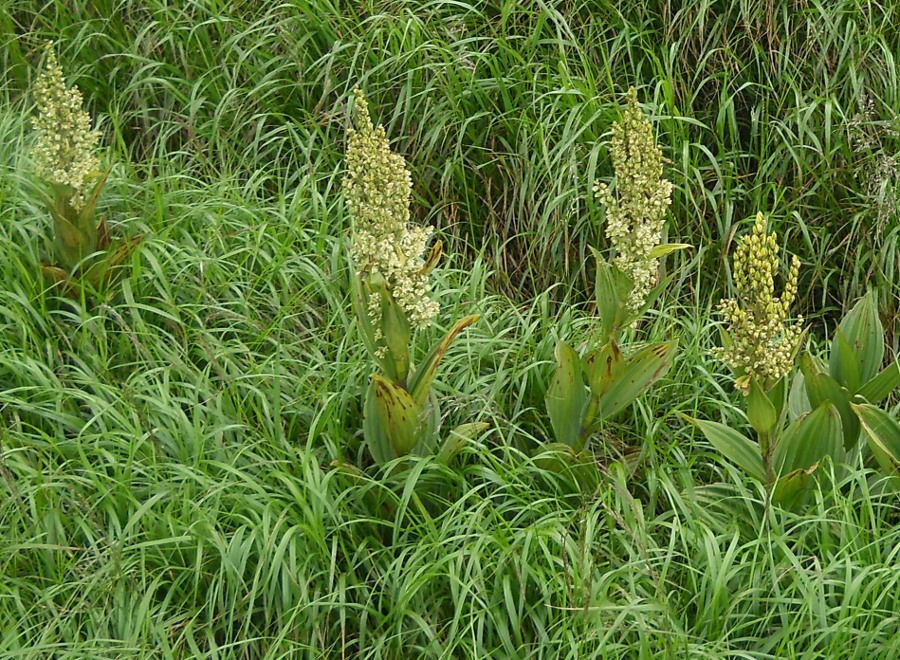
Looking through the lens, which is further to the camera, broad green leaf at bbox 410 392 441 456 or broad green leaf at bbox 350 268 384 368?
broad green leaf at bbox 410 392 441 456

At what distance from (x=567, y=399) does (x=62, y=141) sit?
5.63ft

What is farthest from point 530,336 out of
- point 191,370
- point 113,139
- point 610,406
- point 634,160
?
point 113,139

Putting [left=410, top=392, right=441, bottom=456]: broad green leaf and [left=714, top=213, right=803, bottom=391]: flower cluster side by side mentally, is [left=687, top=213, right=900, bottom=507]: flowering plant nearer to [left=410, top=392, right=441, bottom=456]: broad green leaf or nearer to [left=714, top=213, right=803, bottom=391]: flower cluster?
[left=714, top=213, right=803, bottom=391]: flower cluster

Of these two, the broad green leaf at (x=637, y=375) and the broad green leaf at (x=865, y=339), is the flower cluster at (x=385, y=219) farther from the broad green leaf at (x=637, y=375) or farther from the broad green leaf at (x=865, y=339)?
the broad green leaf at (x=865, y=339)

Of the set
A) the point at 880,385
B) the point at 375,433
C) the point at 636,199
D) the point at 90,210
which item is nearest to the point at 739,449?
the point at 880,385

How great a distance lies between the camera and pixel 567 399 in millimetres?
2766

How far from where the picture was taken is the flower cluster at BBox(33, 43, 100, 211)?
323 cm

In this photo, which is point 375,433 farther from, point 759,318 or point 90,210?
point 90,210

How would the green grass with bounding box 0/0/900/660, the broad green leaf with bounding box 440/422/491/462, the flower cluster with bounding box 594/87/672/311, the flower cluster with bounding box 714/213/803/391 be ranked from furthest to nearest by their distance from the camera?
the broad green leaf with bounding box 440/422/491/462
the flower cluster with bounding box 594/87/672/311
the green grass with bounding box 0/0/900/660
the flower cluster with bounding box 714/213/803/391

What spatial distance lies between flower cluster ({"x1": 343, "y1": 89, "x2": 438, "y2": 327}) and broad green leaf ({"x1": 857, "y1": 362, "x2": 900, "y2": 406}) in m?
1.10

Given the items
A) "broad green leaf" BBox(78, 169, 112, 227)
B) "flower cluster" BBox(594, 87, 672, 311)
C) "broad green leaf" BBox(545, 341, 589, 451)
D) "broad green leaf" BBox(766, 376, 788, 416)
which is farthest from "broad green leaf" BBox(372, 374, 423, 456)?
"broad green leaf" BBox(78, 169, 112, 227)

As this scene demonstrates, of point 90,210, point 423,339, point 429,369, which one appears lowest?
point 423,339

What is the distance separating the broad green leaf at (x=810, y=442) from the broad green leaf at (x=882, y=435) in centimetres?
6

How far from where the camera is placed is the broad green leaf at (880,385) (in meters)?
2.69
